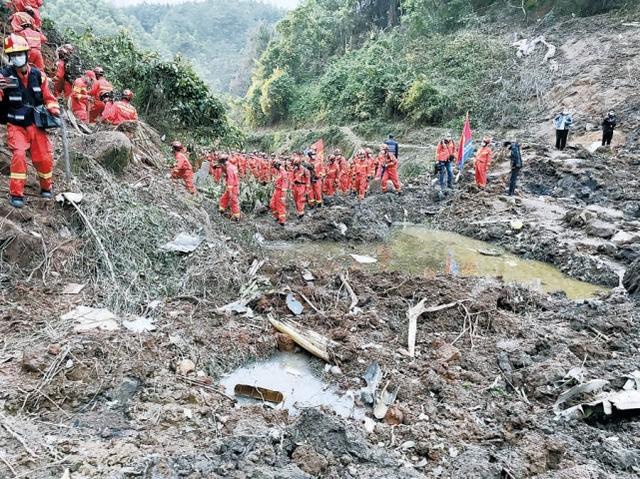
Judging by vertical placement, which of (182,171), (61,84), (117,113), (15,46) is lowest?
(182,171)

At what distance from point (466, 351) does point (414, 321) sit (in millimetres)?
739

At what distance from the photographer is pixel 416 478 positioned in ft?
11.5

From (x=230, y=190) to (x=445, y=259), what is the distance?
4492mm

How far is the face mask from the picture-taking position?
207 inches

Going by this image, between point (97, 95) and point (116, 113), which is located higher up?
point (97, 95)

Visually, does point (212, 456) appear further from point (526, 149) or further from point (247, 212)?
point (526, 149)

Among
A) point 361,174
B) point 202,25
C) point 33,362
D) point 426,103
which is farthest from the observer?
point 202,25

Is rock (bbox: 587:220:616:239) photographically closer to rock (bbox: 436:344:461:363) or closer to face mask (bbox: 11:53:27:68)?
rock (bbox: 436:344:461:363)

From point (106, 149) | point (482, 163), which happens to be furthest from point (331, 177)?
point (106, 149)

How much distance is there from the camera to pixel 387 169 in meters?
14.0

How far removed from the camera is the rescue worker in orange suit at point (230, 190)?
1024cm

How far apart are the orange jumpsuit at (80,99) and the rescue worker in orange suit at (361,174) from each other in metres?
7.15

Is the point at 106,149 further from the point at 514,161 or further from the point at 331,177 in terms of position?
the point at 514,161

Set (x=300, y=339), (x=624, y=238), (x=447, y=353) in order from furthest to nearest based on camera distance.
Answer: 1. (x=624, y=238)
2. (x=300, y=339)
3. (x=447, y=353)
